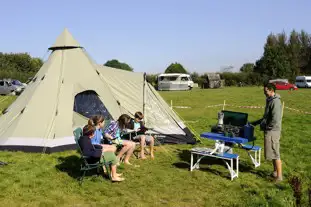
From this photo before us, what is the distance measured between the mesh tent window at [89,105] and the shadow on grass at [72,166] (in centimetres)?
141

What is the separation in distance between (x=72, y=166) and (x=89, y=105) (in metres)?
2.22

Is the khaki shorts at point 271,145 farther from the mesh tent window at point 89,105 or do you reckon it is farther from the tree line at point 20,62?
the tree line at point 20,62

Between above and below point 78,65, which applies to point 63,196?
below

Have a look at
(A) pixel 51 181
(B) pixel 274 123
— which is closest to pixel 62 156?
(A) pixel 51 181

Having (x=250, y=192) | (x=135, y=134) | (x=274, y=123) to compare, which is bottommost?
(x=250, y=192)

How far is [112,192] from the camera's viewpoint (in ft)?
19.5

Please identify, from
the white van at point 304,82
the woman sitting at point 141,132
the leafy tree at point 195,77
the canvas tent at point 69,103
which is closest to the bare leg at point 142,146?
the woman sitting at point 141,132

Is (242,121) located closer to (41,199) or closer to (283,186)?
(283,186)

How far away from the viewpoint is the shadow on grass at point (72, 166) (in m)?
6.87

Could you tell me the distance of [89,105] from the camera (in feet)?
30.3

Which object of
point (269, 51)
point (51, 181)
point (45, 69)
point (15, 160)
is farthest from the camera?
point (269, 51)

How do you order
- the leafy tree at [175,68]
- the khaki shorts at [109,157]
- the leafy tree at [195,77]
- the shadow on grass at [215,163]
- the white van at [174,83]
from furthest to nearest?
1. the leafy tree at [175,68]
2. the leafy tree at [195,77]
3. the white van at [174,83]
4. the shadow on grass at [215,163]
5. the khaki shorts at [109,157]

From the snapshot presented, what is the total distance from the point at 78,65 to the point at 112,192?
175 inches

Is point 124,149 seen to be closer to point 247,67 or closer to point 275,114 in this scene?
point 275,114
